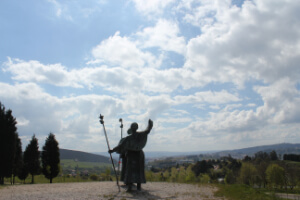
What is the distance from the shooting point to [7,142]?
76.7ft

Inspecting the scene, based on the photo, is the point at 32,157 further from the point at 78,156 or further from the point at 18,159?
the point at 78,156

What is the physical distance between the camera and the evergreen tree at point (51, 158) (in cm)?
2772

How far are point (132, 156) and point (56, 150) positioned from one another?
19432 millimetres

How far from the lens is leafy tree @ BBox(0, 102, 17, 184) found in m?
22.9

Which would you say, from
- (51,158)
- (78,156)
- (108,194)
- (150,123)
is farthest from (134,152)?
(78,156)

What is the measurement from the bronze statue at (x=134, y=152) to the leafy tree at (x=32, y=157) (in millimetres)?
19954

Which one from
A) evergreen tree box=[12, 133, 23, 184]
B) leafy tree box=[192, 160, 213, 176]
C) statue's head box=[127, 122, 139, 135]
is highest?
statue's head box=[127, 122, 139, 135]

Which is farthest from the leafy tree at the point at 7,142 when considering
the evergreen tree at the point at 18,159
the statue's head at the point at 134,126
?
the statue's head at the point at 134,126

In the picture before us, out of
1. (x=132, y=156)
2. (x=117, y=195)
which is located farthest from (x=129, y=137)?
(x=117, y=195)

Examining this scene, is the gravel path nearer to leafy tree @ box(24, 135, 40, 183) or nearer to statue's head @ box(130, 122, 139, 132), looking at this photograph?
statue's head @ box(130, 122, 139, 132)

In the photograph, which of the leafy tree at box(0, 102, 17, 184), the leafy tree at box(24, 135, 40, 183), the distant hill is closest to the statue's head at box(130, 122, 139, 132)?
the leafy tree at box(0, 102, 17, 184)

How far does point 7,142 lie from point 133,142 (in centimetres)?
1703

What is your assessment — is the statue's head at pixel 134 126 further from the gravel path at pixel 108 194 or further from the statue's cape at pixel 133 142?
the gravel path at pixel 108 194

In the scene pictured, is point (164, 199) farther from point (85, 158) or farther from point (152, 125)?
point (85, 158)
